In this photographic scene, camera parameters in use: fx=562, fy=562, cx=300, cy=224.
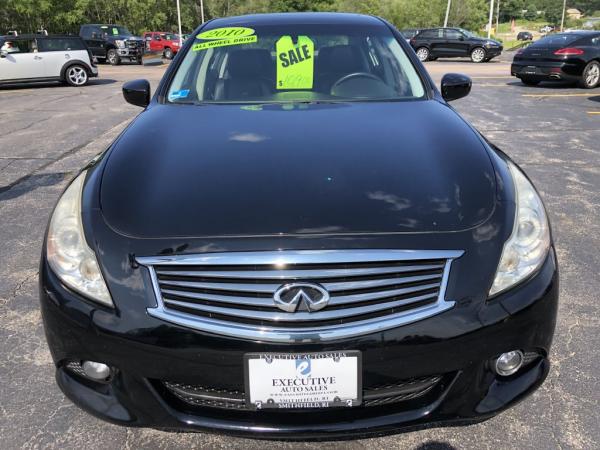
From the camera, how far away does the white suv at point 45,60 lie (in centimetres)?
1375

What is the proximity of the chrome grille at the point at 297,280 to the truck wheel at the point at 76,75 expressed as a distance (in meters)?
14.4

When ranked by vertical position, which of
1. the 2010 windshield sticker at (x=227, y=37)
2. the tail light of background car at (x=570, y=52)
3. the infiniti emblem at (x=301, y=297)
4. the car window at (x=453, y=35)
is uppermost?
the 2010 windshield sticker at (x=227, y=37)

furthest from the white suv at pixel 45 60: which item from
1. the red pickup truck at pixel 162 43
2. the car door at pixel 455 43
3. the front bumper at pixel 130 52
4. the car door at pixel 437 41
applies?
the red pickup truck at pixel 162 43

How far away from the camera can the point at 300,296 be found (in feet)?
5.36

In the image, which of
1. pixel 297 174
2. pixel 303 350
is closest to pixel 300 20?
pixel 297 174

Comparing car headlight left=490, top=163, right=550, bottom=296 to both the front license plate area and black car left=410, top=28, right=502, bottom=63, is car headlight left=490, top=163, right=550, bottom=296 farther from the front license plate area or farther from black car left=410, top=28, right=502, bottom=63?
black car left=410, top=28, right=502, bottom=63

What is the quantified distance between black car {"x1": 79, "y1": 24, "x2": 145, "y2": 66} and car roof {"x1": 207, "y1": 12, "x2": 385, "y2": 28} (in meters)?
22.3

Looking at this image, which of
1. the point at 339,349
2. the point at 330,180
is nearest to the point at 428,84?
the point at 330,180

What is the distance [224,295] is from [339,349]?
1.23ft

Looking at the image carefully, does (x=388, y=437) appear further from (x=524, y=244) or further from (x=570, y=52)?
(x=570, y=52)

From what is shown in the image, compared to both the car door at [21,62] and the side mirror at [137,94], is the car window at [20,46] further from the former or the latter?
the side mirror at [137,94]

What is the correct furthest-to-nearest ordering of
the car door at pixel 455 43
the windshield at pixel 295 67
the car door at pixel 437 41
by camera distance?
the car door at pixel 437 41 < the car door at pixel 455 43 < the windshield at pixel 295 67

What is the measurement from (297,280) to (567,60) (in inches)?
520

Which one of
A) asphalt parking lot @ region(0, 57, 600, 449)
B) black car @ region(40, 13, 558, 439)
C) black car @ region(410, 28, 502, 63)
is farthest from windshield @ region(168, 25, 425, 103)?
black car @ region(410, 28, 502, 63)
